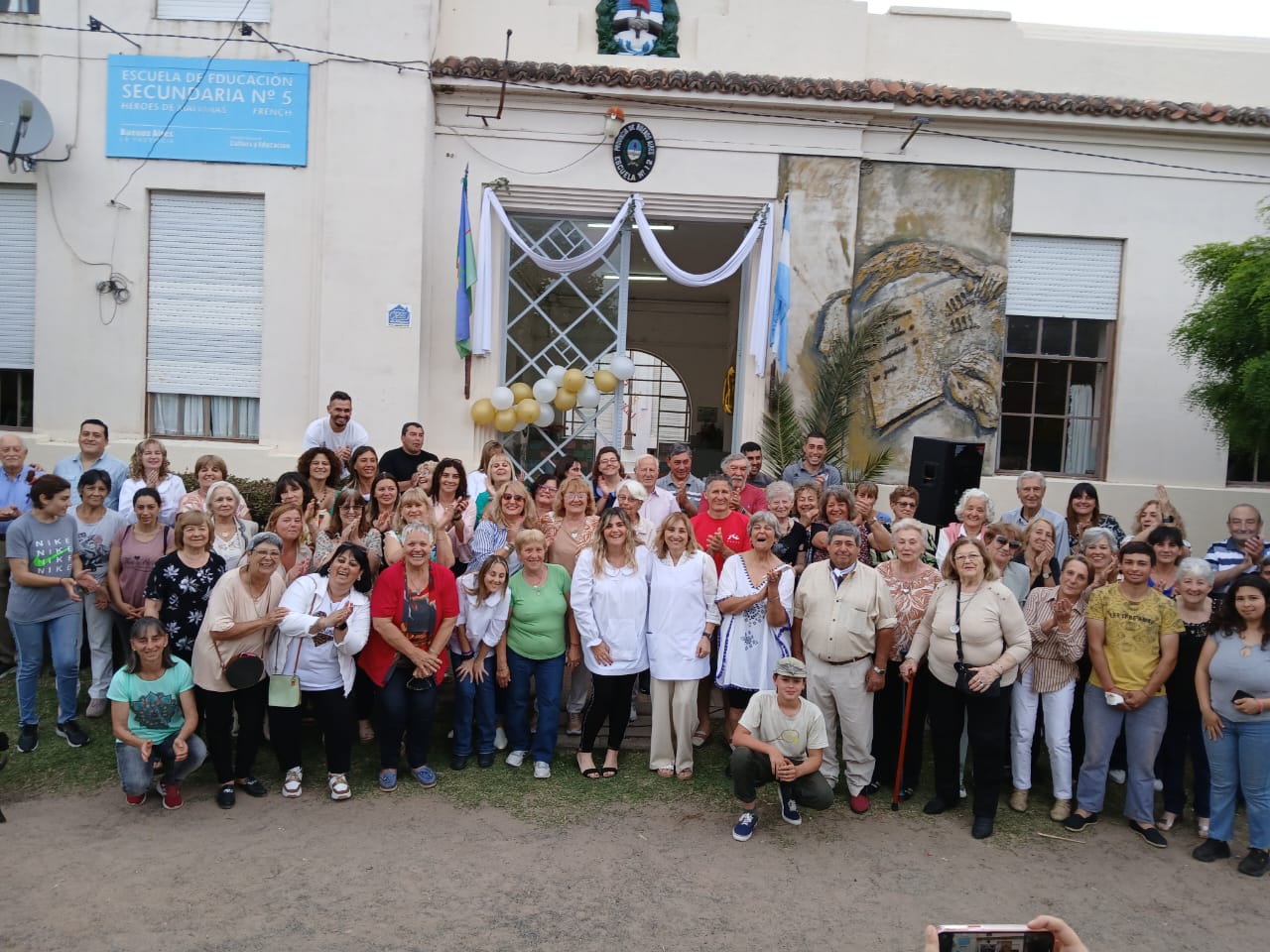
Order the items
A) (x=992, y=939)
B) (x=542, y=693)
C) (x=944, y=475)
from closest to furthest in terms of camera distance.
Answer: (x=992, y=939) < (x=542, y=693) < (x=944, y=475)

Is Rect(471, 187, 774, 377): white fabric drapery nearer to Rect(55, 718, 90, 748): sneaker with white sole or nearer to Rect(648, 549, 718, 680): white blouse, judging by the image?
Rect(648, 549, 718, 680): white blouse

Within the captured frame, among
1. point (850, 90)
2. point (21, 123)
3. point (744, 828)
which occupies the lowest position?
point (744, 828)

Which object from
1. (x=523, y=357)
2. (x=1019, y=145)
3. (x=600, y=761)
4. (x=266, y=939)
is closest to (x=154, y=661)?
(x=266, y=939)

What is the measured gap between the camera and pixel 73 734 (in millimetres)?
6465

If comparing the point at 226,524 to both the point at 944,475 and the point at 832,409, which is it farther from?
the point at 832,409

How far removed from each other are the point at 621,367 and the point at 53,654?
5840mm

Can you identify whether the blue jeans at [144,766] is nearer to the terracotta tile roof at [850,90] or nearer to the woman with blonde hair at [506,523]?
the woman with blonde hair at [506,523]

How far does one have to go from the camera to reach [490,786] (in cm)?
609

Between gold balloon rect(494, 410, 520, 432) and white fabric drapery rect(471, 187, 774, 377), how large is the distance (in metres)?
0.65

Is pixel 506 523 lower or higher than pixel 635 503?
lower

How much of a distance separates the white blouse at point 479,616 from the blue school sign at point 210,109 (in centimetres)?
602

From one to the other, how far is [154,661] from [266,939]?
5.81ft

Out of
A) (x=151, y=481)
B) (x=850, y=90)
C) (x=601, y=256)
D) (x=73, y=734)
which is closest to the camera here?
(x=73, y=734)

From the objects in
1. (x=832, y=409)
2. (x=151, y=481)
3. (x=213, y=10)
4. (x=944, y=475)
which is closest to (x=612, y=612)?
(x=944, y=475)
